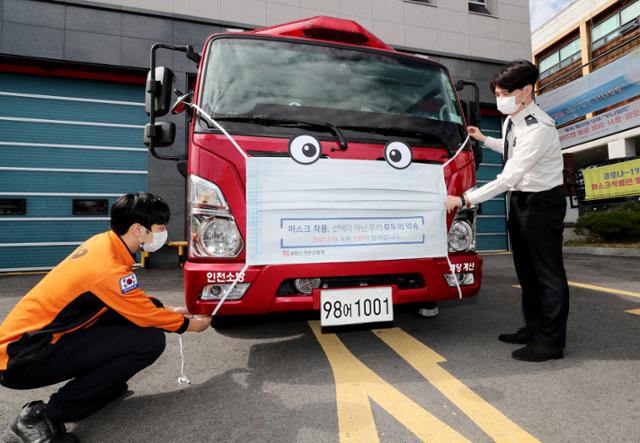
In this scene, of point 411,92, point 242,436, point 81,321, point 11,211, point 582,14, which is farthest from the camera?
point 582,14

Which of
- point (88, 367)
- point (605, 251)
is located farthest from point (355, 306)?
point (605, 251)

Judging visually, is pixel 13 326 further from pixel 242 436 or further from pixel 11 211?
pixel 11 211

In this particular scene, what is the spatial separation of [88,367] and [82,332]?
154 mm

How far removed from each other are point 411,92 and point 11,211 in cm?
738

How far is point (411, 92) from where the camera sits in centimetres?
246

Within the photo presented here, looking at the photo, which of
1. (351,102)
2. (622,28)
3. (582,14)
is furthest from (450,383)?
(582,14)

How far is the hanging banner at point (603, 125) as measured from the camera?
7.68 metres

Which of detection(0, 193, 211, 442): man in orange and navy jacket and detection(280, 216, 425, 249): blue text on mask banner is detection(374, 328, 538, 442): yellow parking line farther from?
detection(0, 193, 211, 442): man in orange and navy jacket

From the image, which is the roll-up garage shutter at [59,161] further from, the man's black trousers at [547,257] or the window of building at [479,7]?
the window of building at [479,7]

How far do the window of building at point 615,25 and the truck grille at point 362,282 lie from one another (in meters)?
20.8

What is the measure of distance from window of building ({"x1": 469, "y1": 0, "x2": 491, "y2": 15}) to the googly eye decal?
34.1 feet

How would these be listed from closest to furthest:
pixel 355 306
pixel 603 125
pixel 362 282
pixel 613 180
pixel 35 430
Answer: pixel 35 430, pixel 355 306, pixel 362 282, pixel 603 125, pixel 613 180

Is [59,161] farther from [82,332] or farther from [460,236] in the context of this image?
[460,236]

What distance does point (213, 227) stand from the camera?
5.96 ft
